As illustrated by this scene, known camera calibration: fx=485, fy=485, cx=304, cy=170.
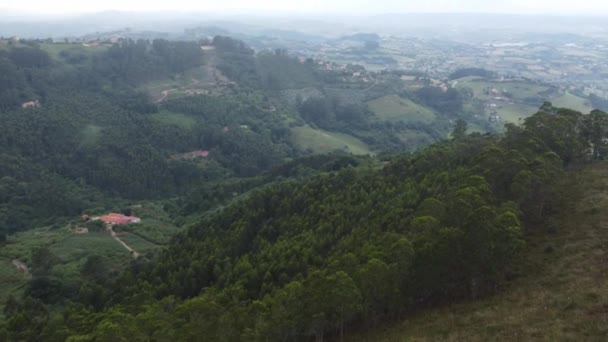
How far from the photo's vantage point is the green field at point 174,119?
107 meters

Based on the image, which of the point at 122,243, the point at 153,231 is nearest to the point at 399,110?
the point at 153,231

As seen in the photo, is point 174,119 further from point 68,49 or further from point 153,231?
point 153,231

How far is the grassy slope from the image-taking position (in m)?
17.5

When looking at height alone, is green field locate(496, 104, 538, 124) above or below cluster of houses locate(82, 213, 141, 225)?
above

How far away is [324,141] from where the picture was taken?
11231 centimetres

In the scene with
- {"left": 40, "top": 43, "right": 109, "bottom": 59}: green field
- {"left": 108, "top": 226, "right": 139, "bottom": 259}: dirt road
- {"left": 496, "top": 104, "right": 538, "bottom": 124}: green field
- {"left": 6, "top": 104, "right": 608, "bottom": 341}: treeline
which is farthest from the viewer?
{"left": 496, "top": 104, "right": 538, "bottom": 124}: green field

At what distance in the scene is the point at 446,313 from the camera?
21234 mm

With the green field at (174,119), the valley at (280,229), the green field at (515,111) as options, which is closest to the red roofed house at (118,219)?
the valley at (280,229)

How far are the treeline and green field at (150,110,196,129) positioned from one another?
6213 centimetres

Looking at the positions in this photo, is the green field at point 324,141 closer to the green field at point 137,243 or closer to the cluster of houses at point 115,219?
the cluster of houses at point 115,219

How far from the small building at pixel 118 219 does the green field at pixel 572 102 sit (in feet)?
366

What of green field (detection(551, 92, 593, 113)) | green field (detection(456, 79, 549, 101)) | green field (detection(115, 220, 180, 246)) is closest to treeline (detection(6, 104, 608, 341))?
green field (detection(115, 220, 180, 246))

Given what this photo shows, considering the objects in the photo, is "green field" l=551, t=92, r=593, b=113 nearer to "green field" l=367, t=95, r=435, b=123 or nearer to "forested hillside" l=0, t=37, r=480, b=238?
"forested hillside" l=0, t=37, r=480, b=238

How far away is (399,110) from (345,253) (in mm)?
111319
